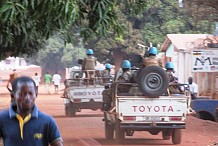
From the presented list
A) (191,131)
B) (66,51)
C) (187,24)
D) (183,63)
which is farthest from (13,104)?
(66,51)

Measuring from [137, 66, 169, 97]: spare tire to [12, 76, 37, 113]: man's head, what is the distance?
29.2 feet

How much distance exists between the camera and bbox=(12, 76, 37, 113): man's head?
A: 409cm

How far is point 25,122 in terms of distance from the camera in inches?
164

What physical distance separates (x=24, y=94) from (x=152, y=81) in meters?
9.07

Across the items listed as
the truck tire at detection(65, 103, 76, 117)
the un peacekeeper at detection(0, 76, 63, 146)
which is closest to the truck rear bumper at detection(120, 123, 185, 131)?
the un peacekeeper at detection(0, 76, 63, 146)

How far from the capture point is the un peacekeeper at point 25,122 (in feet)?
13.5

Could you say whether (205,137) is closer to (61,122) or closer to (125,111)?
(125,111)

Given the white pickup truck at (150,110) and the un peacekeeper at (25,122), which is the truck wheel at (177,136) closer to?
the white pickup truck at (150,110)

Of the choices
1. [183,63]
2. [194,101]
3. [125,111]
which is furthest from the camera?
[183,63]

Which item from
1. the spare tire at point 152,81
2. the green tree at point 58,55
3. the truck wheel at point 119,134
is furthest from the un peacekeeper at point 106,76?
the green tree at point 58,55

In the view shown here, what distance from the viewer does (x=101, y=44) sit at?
3791 centimetres

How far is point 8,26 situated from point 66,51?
2373 inches

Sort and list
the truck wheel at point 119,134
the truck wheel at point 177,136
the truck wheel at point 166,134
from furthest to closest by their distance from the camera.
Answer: the truck wheel at point 166,134
the truck wheel at point 177,136
the truck wheel at point 119,134

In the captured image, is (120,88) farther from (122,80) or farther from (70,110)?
(70,110)
